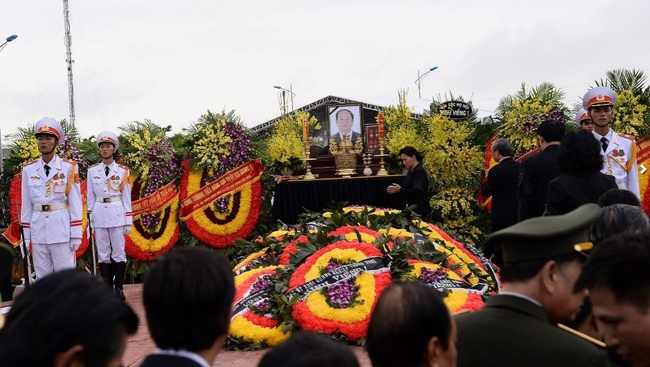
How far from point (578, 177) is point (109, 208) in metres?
6.73

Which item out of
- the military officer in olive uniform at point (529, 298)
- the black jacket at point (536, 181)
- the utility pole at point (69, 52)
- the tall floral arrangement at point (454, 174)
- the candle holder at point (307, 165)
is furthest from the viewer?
the utility pole at point (69, 52)

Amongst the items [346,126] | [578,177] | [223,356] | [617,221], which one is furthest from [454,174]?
[617,221]

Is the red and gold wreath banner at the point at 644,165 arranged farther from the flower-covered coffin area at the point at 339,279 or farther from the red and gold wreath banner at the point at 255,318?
the red and gold wreath banner at the point at 255,318

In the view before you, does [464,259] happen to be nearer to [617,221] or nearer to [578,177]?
[578,177]

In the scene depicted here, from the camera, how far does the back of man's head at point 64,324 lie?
6.16 feet

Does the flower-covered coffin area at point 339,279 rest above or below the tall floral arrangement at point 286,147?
below

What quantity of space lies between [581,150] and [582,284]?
2.81m

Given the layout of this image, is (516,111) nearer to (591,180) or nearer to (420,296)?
(591,180)

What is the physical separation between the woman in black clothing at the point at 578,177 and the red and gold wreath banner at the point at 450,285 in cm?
126

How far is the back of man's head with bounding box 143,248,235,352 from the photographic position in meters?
2.12

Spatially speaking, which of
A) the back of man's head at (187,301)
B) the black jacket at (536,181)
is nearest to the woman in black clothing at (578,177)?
the black jacket at (536,181)

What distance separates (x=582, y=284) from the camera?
2.35 meters

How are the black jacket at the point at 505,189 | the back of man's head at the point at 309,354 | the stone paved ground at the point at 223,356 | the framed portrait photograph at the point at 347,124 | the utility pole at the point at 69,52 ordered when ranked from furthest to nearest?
the utility pole at the point at 69,52 → the framed portrait photograph at the point at 347,124 → the black jacket at the point at 505,189 → the stone paved ground at the point at 223,356 → the back of man's head at the point at 309,354

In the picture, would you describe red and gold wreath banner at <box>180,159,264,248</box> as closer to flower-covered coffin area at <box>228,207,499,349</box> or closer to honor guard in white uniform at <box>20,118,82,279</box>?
honor guard in white uniform at <box>20,118,82,279</box>
